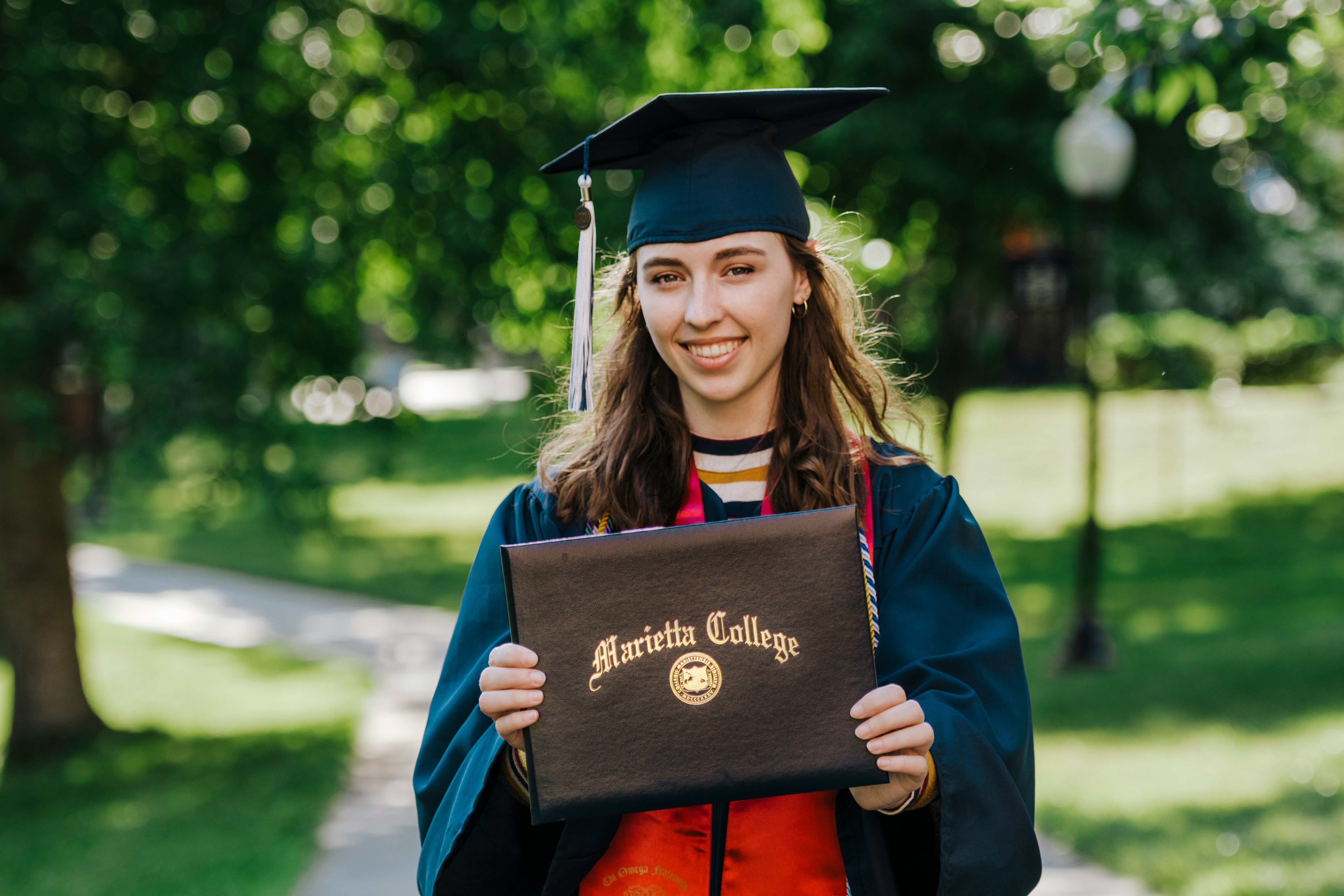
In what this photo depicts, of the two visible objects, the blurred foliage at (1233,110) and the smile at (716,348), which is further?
the blurred foliage at (1233,110)

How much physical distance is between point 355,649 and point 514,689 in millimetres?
9387

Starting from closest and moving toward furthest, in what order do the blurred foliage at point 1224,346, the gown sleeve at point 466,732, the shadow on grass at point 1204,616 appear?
the gown sleeve at point 466,732
the shadow on grass at point 1204,616
the blurred foliage at point 1224,346

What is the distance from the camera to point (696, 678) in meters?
1.59

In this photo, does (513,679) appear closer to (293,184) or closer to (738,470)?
(738,470)

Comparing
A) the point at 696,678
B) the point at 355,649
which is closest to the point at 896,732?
the point at 696,678

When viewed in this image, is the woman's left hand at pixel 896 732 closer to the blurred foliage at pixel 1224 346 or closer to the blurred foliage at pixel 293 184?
the blurred foliage at pixel 293 184

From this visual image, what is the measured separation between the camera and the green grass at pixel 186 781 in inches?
228

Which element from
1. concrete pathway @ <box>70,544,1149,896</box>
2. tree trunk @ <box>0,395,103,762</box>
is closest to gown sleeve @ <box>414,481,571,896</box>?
concrete pathway @ <box>70,544,1149,896</box>

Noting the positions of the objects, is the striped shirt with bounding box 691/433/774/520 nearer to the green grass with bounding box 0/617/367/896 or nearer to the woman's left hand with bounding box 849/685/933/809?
the woman's left hand with bounding box 849/685/933/809

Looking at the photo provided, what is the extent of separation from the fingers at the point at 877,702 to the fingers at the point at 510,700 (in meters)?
0.42

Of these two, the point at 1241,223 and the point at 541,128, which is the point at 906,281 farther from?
the point at 541,128

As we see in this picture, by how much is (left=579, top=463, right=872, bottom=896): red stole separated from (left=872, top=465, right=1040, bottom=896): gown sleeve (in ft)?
0.30

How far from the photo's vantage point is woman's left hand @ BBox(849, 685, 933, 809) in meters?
1.56

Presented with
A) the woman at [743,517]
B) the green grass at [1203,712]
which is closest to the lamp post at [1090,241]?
the green grass at [1203,712]
